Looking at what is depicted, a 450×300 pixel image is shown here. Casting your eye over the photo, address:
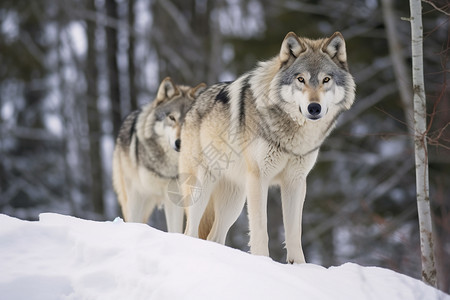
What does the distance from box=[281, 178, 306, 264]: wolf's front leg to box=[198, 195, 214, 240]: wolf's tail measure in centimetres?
104

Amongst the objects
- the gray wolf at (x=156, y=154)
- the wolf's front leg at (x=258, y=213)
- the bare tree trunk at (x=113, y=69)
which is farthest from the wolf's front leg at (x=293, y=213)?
the bare tree trunk at (x=113, y=69)

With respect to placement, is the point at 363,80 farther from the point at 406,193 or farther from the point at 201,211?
the point at 201,211

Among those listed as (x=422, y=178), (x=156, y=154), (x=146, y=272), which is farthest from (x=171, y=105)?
(x=146, y=272)

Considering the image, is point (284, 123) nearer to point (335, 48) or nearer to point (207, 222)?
point (335, 48)

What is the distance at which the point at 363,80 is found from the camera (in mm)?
13445

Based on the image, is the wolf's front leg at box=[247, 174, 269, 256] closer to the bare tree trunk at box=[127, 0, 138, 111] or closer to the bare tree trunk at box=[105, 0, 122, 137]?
the bare tree trunk at box=[127, 0, 138, 111]

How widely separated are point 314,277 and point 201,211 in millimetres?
2204

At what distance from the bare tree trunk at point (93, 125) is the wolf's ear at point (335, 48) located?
34.4ft

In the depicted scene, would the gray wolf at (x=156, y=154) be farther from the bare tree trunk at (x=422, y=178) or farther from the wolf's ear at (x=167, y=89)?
the bare tree trunk at (x=422, y=178)

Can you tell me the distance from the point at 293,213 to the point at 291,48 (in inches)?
56.7

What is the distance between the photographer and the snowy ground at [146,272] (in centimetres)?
317

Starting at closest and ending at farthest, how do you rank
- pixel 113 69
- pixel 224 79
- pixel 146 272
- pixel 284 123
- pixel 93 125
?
pixel 146 272, pixel 284 123, pixel 224 79, pixel 113 69, pixel 93 125

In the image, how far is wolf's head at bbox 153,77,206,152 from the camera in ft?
23.1

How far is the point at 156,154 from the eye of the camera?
7.35 m
